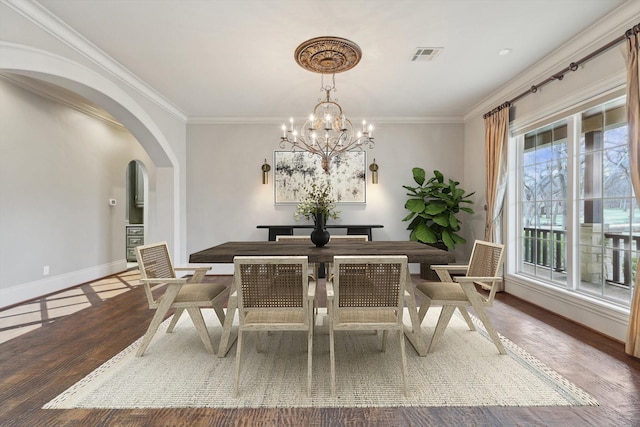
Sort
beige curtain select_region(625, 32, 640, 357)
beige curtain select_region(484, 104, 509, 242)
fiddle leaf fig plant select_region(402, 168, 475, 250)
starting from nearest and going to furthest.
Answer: beige curtain select_region(625, 32, 640, 357) < beige curtain select_region(484, 104, 509, 242) < fiddle leaf fig plant select_region(402, 168, 475, 250)

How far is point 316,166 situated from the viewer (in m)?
5.63

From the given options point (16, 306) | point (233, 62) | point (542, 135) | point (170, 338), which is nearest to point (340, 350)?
point (170, 338)

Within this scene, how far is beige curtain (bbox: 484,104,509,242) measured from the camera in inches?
170

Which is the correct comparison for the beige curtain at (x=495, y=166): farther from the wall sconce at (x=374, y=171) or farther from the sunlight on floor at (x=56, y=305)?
the sunlight on floor at (x=56, y=305)

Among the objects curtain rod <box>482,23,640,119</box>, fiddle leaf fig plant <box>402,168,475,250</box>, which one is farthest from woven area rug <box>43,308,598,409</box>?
curtain rod <box>482,23,640,119</box>

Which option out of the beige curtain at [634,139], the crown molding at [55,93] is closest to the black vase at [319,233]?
the beige curtain at [634,139]

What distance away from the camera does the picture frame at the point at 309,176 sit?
5625 mm

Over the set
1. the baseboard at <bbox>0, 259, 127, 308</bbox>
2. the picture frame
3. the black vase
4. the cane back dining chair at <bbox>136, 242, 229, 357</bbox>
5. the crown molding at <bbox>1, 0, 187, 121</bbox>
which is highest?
the crown molding at <bbox>1, 0, 187, 121</bbox>

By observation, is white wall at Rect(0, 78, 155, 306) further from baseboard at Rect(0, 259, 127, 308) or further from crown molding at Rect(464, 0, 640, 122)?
crown molding at Rect(464, 0, 640, 122)

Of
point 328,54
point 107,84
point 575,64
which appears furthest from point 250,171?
point 575,64

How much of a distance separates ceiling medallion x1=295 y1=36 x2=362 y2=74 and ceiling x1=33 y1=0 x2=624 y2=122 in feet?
0.51

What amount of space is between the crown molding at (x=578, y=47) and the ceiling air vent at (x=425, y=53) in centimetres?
126

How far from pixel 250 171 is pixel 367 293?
4.16 m

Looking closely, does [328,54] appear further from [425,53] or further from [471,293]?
[471,293]
